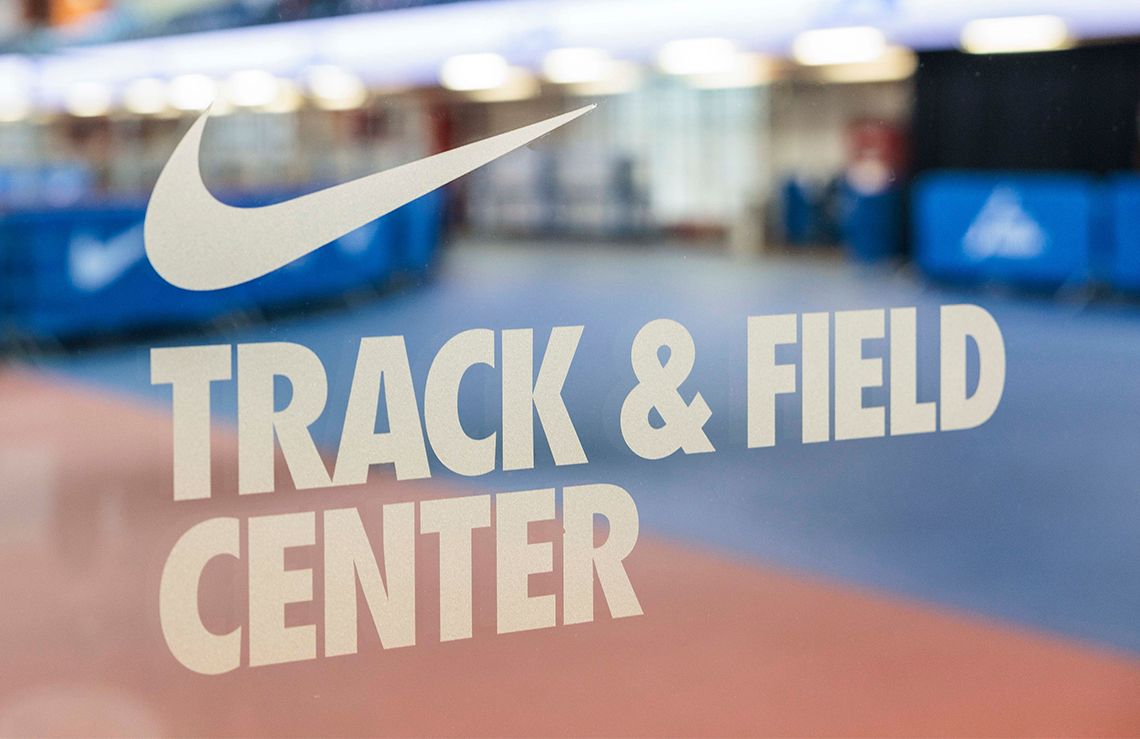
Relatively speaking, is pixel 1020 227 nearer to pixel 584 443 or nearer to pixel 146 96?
pixel 584 443

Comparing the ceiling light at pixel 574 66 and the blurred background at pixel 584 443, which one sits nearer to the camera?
the blurred background at pixel 584 443

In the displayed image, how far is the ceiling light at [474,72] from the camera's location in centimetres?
269

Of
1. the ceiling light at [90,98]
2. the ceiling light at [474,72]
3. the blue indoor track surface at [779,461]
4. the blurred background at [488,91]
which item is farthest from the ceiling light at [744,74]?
the ceiling light at [90,98]

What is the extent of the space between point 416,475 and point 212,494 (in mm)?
408

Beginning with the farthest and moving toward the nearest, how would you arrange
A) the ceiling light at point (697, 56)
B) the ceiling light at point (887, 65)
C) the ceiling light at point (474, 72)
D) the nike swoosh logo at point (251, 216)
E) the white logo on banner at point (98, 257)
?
the white logo on banner at point (98, 257)
the ceiling light at point (697, 56)
the ceiling light at point (887, 65)
the ceiling light at point (474, 72)
the nike swoosh logo at point (251, 216)

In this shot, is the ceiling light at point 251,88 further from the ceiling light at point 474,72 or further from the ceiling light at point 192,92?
the ceiling light at point 474,72

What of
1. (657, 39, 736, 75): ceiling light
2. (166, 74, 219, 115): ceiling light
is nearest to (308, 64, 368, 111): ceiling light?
(166, 74, 219, 115): ceiling light

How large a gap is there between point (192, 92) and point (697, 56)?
8.42ft

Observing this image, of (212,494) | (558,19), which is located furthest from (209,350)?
(558,19)

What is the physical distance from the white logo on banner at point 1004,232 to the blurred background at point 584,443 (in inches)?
206

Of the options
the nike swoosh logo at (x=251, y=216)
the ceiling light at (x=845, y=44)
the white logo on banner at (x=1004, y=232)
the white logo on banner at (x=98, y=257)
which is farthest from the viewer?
the white logo on banner at (x=1004, y=232)

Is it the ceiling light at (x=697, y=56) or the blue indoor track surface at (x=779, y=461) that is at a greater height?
the ceiling light at (x=697, y=56)

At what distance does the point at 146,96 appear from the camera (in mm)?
2521

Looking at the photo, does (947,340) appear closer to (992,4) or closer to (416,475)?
(992,4)
